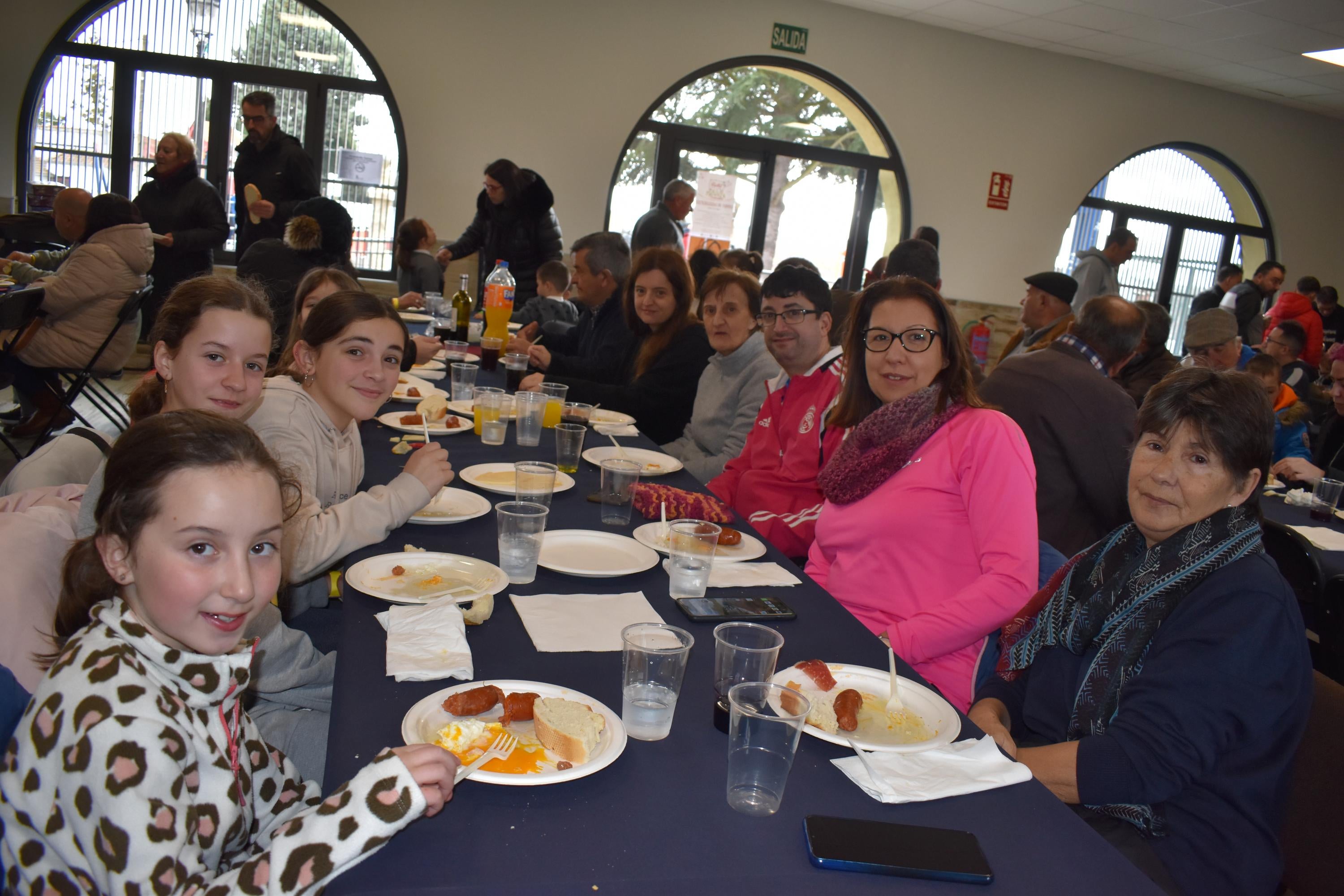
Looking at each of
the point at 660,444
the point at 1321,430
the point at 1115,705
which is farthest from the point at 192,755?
the point at 1321,430

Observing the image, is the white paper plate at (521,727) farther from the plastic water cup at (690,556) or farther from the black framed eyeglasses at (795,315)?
the black framed eyeglasses at (795,315)

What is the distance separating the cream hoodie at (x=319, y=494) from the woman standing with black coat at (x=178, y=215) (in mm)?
5079

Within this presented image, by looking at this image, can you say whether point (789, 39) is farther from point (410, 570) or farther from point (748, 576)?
point (410, 570)

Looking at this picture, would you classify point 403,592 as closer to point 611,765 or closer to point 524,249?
point 611,765

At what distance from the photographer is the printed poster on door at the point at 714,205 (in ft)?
29.1

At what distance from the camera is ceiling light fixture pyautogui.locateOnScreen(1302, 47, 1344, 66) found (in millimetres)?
7824

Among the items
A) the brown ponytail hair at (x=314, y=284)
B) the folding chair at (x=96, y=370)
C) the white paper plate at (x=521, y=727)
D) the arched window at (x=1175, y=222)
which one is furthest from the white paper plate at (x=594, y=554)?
the arched window at (x=1175, y=222)

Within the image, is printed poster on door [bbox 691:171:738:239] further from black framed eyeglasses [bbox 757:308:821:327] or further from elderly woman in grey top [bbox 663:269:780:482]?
black framed eyeglasses [bbox 757:308:821:327]

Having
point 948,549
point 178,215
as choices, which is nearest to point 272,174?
point 178,215

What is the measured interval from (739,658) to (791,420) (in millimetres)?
1750

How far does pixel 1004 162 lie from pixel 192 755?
32.1 ft

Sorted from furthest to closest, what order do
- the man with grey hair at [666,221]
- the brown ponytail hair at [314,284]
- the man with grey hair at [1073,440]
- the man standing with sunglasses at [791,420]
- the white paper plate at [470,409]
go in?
the man with grey hair at [666,221] < the brown ponytail hair at [314,284] < the white paper plate at [470,409] < the man with grey hair at [1073,440] < the man standing with sunglasses at [791,420]

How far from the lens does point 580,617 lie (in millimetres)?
1529

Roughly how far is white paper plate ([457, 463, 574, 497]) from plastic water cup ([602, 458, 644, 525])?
0.54 feet
